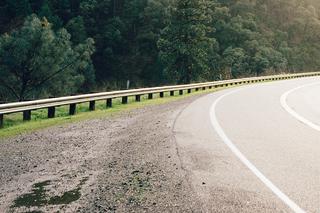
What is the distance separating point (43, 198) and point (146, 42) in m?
83.0

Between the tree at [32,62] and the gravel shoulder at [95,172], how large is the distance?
35.5m

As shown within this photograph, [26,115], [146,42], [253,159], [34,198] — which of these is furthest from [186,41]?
[34,198]

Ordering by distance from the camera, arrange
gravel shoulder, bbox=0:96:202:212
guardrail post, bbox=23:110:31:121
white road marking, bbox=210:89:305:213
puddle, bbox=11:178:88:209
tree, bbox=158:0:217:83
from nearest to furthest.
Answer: white road marking, bbox=210:89:305:213 → gravel shoulder, bbox=0:96:202:212 → puddle, bbox=11:178:88:209 → guardrail post, bbox=23:110:31:121 → tree, bbox=158:0:217:83

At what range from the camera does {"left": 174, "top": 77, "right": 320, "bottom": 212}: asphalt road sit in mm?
5352

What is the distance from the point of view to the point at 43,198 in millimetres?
5629

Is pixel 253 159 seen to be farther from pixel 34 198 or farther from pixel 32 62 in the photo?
pixel 32 62

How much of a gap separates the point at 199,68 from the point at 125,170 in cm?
4270

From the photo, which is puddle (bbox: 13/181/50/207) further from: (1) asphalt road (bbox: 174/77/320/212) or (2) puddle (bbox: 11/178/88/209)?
(1) asphalt road (bbox: 174/77/320/212)

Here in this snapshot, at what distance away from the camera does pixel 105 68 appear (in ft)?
285

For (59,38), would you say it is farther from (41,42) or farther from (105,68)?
(105,68)

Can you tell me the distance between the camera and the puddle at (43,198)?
5.41 meters

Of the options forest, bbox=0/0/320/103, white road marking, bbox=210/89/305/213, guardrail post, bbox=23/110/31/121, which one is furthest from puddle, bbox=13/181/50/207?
forest, bbox=0/0/320/103

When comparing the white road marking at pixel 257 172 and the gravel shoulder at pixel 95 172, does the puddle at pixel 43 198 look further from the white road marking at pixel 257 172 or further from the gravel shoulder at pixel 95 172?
the white road marking at pixel 257 172

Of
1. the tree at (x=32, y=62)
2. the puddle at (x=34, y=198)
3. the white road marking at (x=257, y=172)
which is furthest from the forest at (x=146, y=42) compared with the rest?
the puddle at (x=34, y=198)
